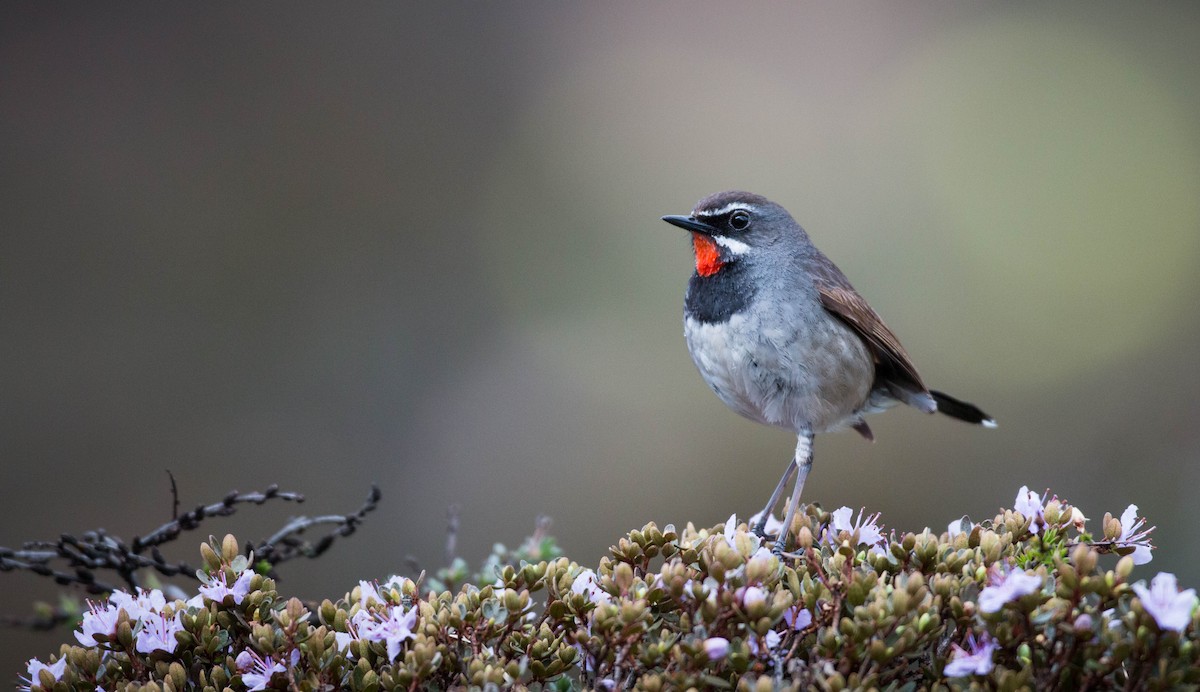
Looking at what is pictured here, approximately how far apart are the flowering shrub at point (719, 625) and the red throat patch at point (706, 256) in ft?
5.71

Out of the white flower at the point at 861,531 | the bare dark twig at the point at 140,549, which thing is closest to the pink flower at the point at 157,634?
the bare dark twig at the point at 140,549

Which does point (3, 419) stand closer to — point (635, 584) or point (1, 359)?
point (1, 359)

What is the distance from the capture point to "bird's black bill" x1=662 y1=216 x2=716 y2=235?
13.8 feet

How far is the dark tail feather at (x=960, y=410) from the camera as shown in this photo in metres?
4.83

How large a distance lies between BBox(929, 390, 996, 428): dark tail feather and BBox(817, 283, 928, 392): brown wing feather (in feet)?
1.20

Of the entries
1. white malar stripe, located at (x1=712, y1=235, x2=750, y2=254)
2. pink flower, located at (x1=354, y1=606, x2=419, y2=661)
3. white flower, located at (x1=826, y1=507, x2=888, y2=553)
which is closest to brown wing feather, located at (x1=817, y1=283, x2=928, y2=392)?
white malar stripe, located at (x1=712, y1=235, x2=750, y2=254)

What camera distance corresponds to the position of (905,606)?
7.20 ft

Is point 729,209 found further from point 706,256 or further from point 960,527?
point 960,527

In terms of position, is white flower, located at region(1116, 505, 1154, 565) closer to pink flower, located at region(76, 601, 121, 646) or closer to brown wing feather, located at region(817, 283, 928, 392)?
brown wing feather, located at region(817, 283, 928, 392)

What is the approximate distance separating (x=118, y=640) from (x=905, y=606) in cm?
184

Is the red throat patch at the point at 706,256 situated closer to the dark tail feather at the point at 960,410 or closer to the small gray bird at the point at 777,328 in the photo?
the small gray bird at the point at 777,328

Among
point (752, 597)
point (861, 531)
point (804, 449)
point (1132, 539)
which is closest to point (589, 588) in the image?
point (752, 597)

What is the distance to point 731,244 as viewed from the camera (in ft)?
14.1

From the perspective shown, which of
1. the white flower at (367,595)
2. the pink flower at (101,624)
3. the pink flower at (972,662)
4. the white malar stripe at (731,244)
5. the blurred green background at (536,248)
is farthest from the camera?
the blurred green background at (536,248)
